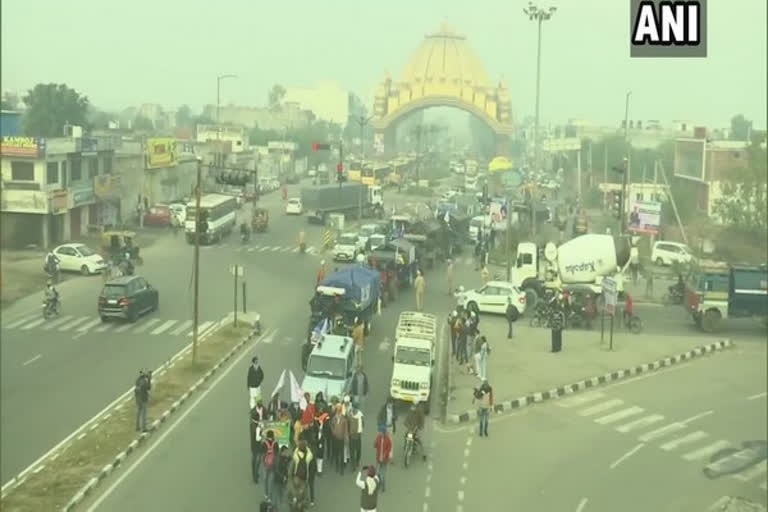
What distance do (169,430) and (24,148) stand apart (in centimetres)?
998

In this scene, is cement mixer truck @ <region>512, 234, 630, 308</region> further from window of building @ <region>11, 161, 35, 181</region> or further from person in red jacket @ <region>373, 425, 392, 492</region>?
window of building @ <region>11, 161, 35, 181</region>

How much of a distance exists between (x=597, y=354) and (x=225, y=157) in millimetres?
6065

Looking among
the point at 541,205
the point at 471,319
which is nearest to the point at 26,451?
the point at 471,319

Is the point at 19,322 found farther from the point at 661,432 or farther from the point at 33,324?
the point at 661,432

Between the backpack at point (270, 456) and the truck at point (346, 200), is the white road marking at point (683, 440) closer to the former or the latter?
the backpack at point (270, 456)

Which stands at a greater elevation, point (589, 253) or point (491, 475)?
point (589, 253)

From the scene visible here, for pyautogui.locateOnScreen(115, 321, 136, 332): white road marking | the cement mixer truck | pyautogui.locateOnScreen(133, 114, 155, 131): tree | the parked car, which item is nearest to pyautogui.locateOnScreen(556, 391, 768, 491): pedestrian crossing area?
the cement mixer truck

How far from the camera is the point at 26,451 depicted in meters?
9.55

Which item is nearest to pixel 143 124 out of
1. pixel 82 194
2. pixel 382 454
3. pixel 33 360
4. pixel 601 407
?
pixel 82 194

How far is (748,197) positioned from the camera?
1077 inches

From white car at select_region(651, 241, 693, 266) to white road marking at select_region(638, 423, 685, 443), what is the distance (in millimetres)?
13182

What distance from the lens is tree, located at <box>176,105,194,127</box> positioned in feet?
44.0

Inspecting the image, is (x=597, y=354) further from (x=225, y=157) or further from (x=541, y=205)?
(x=225, y=157)

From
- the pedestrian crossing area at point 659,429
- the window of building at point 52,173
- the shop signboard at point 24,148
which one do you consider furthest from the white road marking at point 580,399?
the shop signboard at point 24,148
